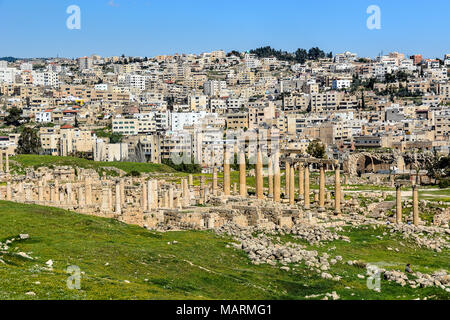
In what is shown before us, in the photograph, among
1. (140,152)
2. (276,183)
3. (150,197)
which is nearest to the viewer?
(150,197)

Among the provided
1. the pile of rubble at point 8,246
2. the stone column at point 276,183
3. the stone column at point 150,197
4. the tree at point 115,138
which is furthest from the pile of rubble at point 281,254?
the tree at point 115,138

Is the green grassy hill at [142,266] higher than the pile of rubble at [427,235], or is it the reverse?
the green grassy hill at [142,266]

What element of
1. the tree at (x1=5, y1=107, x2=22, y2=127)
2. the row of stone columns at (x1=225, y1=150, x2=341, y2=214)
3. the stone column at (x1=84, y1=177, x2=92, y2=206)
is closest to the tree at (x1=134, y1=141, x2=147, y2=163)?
the tree at (x1=5, y1=107, x2=22, y2=127)

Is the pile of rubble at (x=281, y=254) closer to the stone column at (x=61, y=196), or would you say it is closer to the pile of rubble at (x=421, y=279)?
the pile of rubble at (x=421, y=279)

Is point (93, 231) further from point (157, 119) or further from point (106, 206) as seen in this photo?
point (157, 119)

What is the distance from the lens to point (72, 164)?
81562 mm

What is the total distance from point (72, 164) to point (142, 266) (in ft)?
186

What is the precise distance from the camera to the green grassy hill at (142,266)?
70.8 ft

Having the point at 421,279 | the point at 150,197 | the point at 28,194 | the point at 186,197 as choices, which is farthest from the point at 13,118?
the point at 421,279

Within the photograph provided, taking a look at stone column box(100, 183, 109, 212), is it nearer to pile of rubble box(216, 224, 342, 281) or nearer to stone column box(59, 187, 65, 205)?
stone column box(59, 187, 65, 205)

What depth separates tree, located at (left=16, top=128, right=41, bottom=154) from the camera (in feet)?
353

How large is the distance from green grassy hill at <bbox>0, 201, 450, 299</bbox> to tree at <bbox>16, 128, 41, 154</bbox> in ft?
234

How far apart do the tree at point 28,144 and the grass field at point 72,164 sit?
77.7 feet

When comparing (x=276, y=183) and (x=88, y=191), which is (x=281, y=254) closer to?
(x=88, y=191)
